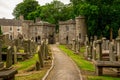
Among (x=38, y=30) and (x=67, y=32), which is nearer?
(x=67, y=32)

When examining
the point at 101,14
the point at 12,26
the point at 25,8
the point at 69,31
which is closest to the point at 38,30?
the point at 69,31

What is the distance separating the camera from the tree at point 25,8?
120 meters

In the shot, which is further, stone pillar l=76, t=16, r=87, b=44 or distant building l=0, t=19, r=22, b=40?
distant building l=0, t=19, r=22, b=40

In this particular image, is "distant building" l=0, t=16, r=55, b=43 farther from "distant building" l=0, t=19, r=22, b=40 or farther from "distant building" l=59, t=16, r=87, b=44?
"distant building" l=0, t=19, r=22, b=40

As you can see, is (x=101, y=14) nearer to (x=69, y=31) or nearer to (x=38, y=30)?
(x=69, y=31)

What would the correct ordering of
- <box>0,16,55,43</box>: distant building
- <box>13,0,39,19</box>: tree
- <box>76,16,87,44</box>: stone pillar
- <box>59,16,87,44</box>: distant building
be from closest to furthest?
<box>76,16,87,44</box>: stone pillar < <box>59,16,87,44</box>: distant building < <box>0,16,55,43</box>: distant building < <box>13,0,39,19</box>: tree

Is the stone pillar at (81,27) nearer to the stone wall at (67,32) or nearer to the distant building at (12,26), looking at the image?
the stone wall at (67,32)

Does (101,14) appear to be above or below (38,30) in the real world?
above

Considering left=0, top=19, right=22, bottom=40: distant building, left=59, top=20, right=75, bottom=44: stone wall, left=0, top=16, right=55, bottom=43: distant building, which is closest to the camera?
left=59, top=20, right=75, bottom=44: stone wall

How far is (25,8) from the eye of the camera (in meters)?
120

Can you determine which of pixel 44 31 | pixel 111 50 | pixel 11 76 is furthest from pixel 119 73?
pixel 44 31

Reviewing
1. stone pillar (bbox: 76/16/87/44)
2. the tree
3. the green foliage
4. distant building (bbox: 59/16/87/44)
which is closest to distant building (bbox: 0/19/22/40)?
the tree

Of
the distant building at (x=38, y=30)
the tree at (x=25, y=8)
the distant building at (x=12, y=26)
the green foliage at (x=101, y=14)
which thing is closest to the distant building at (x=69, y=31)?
the green foliage at (x=101, y=14)

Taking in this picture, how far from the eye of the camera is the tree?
12012 centimetres
